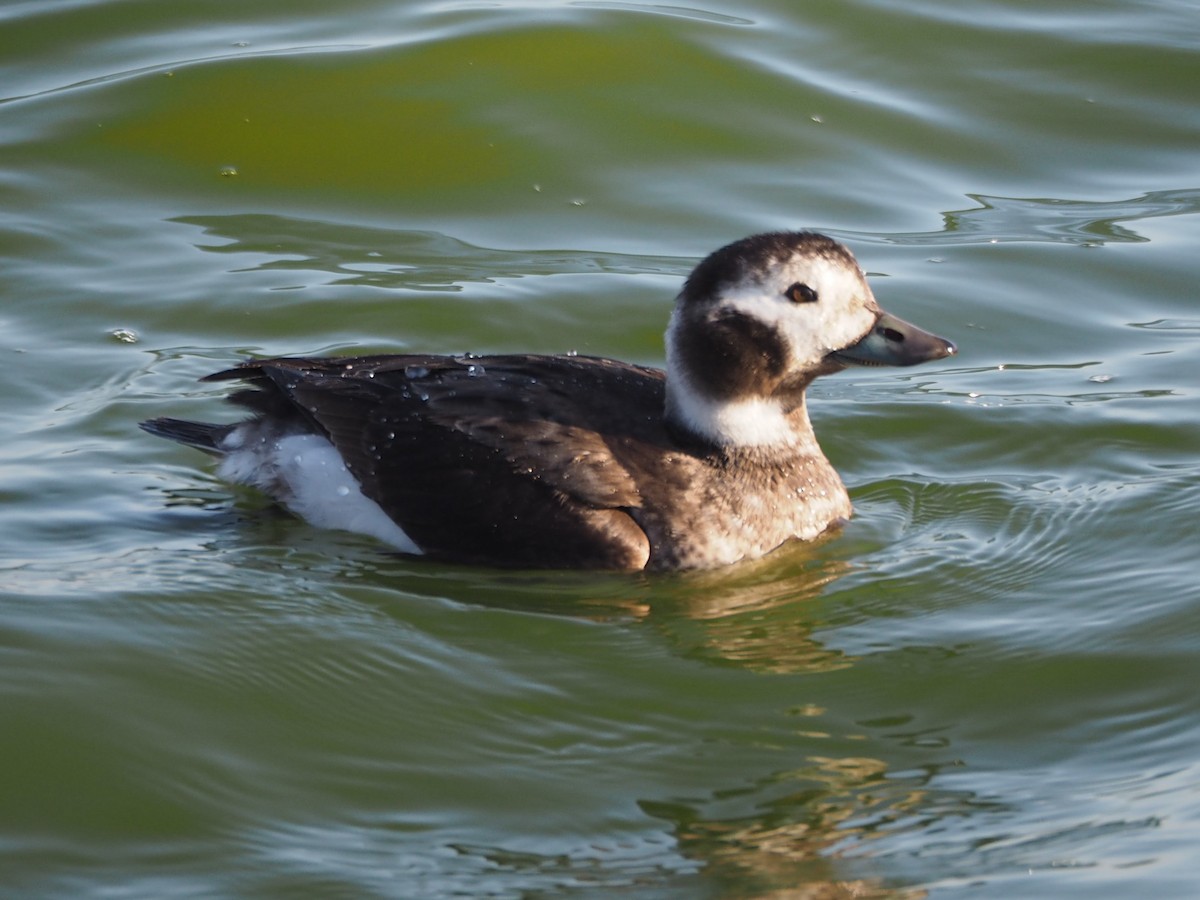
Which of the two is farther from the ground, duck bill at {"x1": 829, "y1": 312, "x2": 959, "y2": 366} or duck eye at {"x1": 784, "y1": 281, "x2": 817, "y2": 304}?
duck eye at {"x1": 784, "y1": 281, "x2": 817, "y2": 304}

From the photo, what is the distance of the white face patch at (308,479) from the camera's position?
6.23 m

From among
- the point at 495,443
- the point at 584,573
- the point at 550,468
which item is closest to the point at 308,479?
the point at 495,443

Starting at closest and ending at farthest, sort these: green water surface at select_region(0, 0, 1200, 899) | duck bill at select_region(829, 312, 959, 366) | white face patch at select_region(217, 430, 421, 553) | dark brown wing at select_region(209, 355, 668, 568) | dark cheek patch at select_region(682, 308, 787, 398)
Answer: green water surface at select_region(0, 0, 1200, 899), dark brown wing at select_region(209, 355, 668, 568), dark cheek patch at select_region(682, 308, 787, 398), duck bill at select_region(829, 312, 959, 366), white face patch at select_region(217, 430, 421, 553)

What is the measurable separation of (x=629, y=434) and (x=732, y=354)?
427 millimetres

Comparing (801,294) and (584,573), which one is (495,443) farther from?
(801,294)

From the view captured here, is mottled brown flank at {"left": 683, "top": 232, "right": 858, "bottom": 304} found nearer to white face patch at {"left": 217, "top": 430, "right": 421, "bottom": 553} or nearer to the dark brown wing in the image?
the dark brown wing

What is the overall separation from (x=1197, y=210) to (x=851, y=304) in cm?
401

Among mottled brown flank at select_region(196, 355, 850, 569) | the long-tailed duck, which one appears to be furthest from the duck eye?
mottled brown flank at select_region(196, 355, 850, 569)

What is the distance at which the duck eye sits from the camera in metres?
5.92

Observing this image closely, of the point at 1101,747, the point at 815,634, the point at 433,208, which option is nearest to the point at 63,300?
the point at 433,208

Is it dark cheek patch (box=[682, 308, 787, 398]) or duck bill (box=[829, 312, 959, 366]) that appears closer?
dark cheek patch (box=[682, 308, 787, 398])

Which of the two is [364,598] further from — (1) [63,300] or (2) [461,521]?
(1) [63,300]

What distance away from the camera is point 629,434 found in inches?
237

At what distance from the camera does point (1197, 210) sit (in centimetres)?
930
